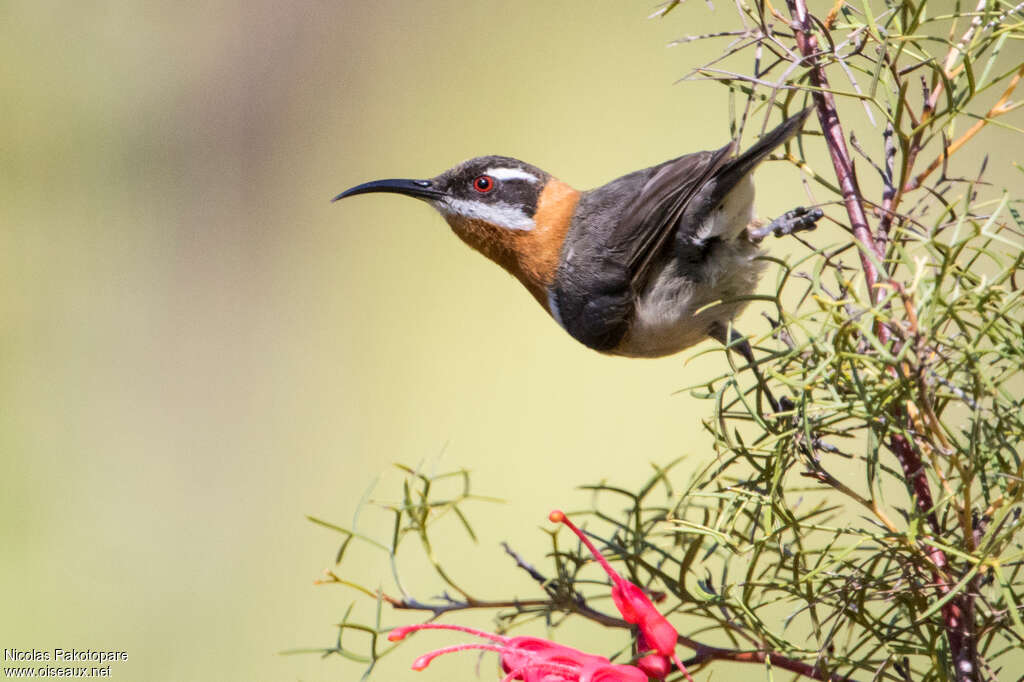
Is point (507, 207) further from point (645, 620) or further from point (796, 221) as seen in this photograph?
point (645, 620)

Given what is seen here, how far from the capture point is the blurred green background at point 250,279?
5.25 m

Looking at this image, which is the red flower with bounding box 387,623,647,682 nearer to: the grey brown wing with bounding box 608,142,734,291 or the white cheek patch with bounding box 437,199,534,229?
the grey brown wing with bounding box 608,142,734,291

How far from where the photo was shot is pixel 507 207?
11.9ft

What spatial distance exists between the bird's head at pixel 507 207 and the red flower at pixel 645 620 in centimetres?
211

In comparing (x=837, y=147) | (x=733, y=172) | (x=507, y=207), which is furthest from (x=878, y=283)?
(x=507, y=207)

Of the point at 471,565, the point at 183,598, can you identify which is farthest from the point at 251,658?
the point at 471,565

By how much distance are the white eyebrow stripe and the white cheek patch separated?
3.8 inches

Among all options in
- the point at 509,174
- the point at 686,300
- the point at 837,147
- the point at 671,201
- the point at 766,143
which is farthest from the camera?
the point at 509,174

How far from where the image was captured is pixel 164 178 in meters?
7.04

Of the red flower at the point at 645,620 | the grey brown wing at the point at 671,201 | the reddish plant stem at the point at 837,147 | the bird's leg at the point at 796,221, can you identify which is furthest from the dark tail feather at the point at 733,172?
the red flower at the point at 645,620

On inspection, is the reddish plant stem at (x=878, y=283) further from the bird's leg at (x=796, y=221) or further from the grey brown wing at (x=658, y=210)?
the grey brown wing at (x=658, y=210)

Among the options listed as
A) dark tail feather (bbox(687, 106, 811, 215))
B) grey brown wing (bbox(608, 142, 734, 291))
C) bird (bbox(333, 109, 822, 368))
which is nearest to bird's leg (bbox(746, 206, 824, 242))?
bird (bbox(333, 109, 822, 368))

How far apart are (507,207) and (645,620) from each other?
7.60ft

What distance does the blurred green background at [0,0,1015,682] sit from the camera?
5250mm
